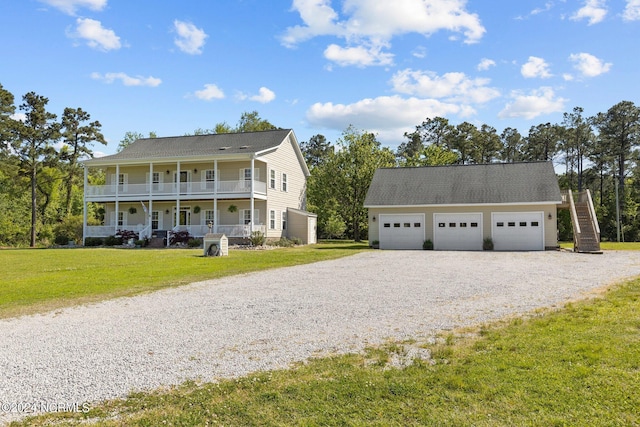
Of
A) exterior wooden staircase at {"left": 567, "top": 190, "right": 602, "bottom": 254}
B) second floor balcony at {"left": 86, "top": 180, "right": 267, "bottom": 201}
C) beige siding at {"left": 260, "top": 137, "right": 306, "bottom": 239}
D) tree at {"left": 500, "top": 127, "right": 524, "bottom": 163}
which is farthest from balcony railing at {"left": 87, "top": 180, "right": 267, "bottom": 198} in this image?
tree at {"left": 500, "top": 127, "right": 524, "bottom": 163}

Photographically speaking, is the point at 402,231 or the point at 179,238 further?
the point at 179,238

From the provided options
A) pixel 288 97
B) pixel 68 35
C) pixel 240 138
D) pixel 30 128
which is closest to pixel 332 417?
pixel 68 35

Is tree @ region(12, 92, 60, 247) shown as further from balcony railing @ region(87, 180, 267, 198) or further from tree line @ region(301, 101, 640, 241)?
tree line @ region(301, 101, 640, 241)

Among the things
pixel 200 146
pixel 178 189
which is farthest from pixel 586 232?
pixel 200 146

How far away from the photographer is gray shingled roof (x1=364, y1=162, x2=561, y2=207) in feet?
81.6

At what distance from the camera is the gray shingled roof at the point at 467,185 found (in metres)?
24.9

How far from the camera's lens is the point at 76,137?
39.6 m

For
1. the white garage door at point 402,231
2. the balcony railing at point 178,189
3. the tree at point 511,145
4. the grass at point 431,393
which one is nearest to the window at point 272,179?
the balcony railing at point 178,189

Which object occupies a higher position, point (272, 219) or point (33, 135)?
point (33, 135)

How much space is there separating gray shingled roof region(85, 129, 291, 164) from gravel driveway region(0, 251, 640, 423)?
61.7ft

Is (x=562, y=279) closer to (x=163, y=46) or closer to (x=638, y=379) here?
(x=638, y=379)

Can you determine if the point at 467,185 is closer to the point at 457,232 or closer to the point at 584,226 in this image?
the point at 457,232

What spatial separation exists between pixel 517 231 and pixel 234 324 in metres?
21.2

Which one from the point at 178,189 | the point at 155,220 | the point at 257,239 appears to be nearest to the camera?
the point at 257,239
